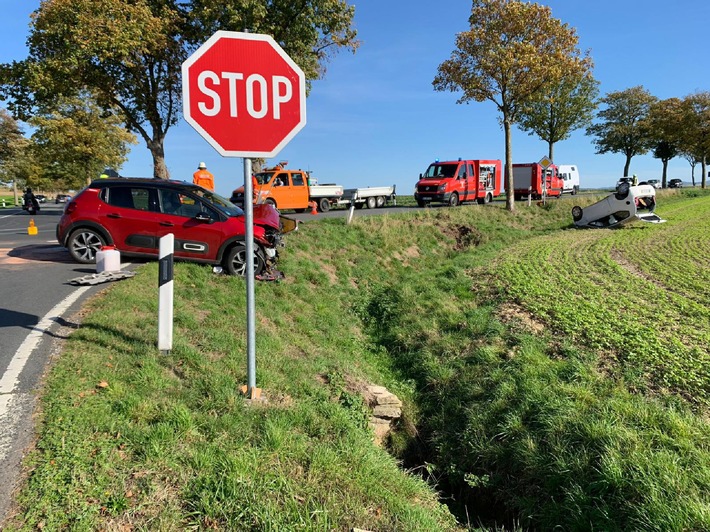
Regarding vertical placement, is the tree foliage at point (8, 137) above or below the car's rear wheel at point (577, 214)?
above

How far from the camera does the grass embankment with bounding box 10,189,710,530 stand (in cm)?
274

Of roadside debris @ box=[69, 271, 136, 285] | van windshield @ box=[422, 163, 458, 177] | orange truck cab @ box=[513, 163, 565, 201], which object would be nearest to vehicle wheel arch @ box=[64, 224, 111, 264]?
roadside debris @ box=[69, 271, 136, 285]

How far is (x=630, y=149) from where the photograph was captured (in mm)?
52312

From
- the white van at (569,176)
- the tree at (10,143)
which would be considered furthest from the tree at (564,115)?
the tree at (10,143)

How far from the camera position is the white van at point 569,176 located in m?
39.9

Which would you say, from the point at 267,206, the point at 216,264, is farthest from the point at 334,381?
the point at 267,206

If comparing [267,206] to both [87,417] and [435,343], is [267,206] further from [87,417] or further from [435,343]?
[87,417]

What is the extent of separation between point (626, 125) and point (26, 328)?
61.0 m

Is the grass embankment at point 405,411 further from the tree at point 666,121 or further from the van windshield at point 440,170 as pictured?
the tree at point 666,121

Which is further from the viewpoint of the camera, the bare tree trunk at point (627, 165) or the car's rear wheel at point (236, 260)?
the bare tree trunk at point (627, 165)

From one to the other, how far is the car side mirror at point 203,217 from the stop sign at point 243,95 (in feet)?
16.6

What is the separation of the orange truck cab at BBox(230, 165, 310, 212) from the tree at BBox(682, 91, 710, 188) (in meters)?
43.2

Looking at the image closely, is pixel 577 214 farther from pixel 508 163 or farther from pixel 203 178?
pixel 203 178

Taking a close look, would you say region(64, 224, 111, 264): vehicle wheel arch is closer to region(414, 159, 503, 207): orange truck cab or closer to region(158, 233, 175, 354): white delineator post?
region(158, 233, 175, 354): white delineator post
